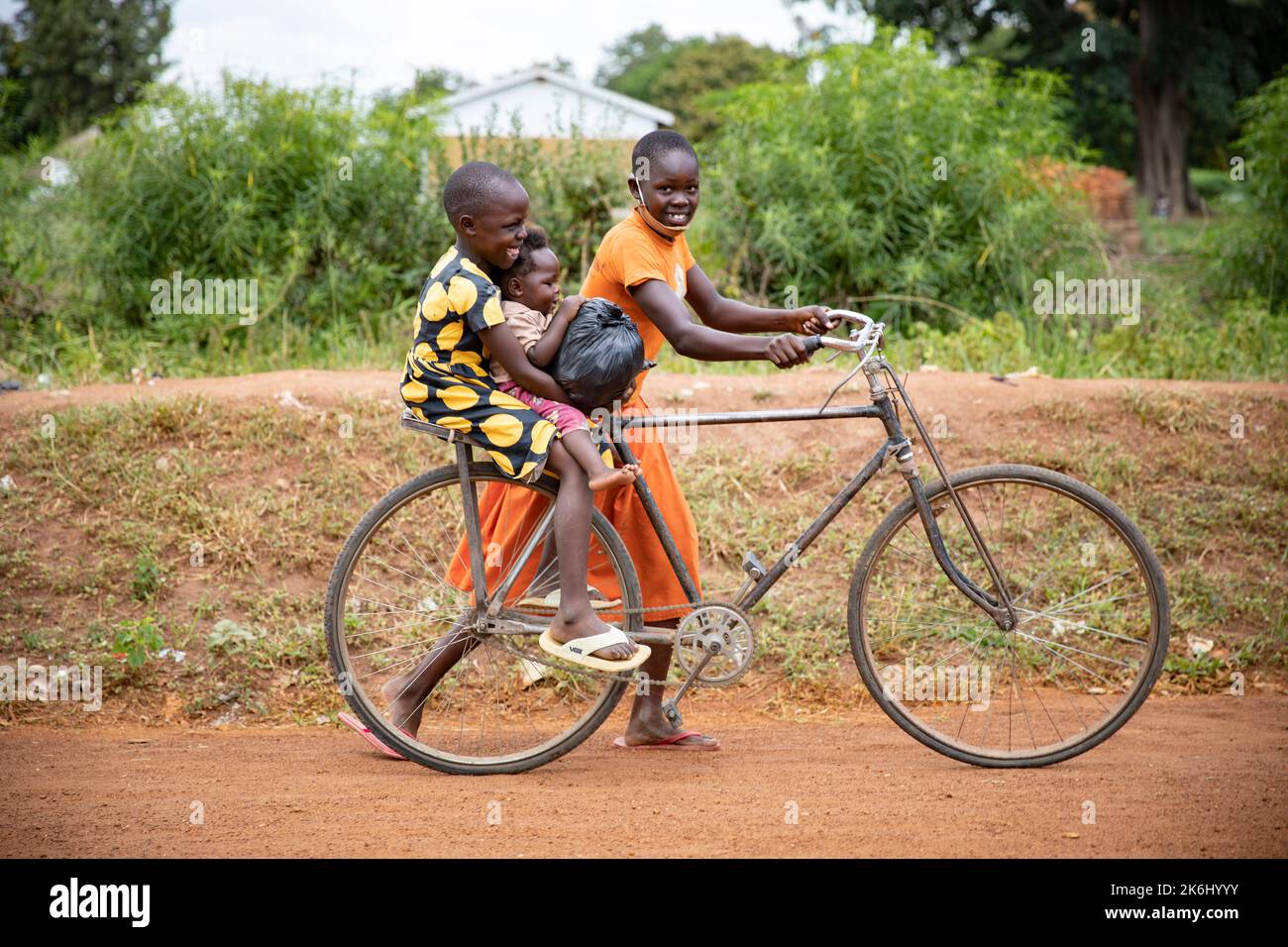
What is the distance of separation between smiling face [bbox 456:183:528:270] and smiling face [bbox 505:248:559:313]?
71 millimetres

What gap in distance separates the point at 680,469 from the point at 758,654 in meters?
1.28

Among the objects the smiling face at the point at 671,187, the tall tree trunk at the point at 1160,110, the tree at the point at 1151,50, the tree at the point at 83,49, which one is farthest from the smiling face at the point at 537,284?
the tree at the point at 83,49

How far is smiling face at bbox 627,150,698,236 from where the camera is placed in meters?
3.83

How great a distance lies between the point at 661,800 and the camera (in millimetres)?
3787

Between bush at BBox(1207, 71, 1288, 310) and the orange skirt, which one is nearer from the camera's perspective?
the orange skirt

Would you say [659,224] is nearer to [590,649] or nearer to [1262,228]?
[590,649]

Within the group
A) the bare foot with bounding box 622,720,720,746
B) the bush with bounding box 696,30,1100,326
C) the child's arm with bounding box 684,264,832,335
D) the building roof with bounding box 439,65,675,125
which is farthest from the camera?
the building roof with bounding box 439,65,675,125

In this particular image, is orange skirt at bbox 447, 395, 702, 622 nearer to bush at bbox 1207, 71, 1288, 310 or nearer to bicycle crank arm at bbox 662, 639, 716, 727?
bicycle crank arm at bbox 662, 639, 716, 727

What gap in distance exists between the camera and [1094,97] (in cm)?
2736

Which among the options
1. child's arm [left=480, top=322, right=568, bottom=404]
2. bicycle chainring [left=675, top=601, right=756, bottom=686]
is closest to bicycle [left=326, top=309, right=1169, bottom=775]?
bicycle chainring [left=675, top=601, right=756, bottom=686]

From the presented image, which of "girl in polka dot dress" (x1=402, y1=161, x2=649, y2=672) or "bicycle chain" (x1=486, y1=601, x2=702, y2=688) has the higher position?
"girl in polka dot dress" (x1=402, y1=161, x2=649, y2=672)

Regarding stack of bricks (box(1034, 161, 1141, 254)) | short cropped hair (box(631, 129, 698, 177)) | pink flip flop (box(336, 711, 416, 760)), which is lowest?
pink flip flop (box(336, 711, 416, 760))

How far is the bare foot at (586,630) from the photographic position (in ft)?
12.6

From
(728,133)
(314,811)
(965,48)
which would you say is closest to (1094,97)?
(965,48)
